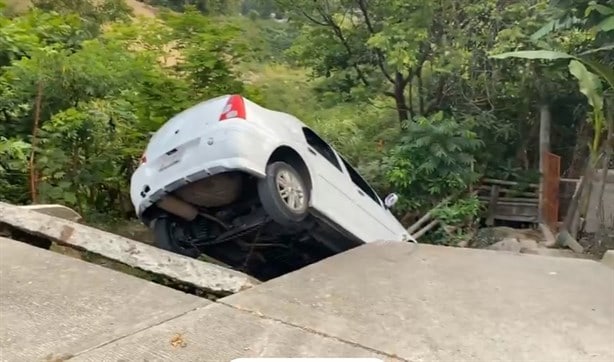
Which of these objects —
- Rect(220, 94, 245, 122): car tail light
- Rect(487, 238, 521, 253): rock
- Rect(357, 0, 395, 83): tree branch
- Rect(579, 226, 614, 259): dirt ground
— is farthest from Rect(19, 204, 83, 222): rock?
Rect(579, 226, 614, 259): dirt ground

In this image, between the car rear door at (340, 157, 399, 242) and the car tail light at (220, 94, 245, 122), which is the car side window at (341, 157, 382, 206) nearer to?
the car rear door at (340, 157, 399, 242)

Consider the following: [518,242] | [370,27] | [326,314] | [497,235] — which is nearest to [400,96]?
[370,27]

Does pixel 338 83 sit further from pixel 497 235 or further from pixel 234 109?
pixel 234 109

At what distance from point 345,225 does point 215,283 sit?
186 cm

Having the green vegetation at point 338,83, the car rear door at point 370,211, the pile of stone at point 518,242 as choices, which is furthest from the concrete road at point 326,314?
the pile of stone at point 518,242

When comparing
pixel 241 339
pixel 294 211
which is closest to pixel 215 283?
pixel 241 339

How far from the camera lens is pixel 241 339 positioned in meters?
2.79

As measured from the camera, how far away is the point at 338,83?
1050cm

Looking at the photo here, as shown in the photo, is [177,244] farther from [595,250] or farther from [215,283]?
[595,250]

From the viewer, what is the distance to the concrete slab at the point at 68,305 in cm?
276

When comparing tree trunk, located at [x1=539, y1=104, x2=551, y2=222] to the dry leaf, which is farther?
tree trunk, located at [x1=539, y1=104, x2=551, y2=222]

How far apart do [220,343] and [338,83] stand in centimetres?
811

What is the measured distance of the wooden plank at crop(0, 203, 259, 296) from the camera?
3.61 meters

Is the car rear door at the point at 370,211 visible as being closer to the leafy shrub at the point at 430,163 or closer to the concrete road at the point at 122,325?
the leafy shrub at the point at 430,163
